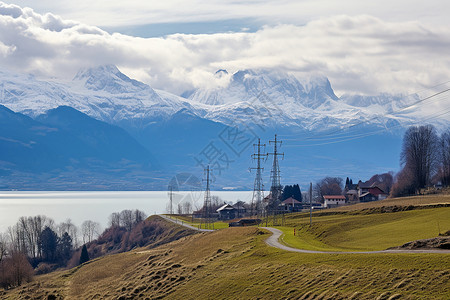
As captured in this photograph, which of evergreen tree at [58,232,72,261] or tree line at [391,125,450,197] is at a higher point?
tree line at [391,125,450,197]

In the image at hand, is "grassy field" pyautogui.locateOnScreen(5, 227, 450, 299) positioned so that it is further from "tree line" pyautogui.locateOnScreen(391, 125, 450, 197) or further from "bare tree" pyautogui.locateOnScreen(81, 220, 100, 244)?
"bare tree" pyautogui.locateOnScreen(81, 220, 100, 244)

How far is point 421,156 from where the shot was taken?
415ft

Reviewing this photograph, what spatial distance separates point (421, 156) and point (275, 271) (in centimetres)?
8820

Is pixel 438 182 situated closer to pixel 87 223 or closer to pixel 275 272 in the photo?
pixel 87 223

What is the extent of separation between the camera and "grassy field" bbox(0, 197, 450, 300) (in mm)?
36812

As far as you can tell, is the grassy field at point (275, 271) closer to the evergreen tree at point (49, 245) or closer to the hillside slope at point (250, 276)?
the hillside slope at point (250, 276)

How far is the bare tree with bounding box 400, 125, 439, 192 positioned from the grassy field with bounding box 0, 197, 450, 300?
48018mm

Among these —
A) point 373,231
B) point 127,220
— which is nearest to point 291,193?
point 127,220

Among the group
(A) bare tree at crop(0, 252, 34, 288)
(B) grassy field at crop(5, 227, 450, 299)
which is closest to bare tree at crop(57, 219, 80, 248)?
(A) bare tree at crop(0, 252, 34, 288)

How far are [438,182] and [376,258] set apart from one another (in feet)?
333

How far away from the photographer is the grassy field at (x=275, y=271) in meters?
36.8

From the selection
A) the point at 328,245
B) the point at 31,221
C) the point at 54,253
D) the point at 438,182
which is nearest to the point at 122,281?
the point at 328,245

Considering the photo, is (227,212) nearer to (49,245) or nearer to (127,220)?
(127,220)

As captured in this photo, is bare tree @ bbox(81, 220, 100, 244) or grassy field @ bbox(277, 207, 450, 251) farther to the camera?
bare tree @ bbox(81, 220, 100, 244)
